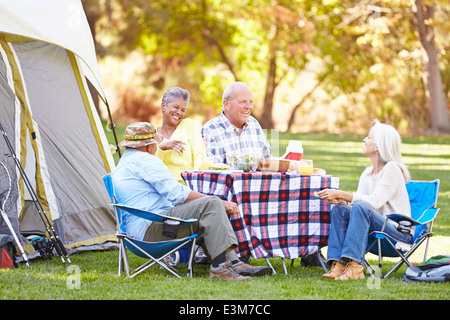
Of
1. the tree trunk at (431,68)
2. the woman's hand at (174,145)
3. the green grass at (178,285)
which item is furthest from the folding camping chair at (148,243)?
the tree trunk at (431,68)

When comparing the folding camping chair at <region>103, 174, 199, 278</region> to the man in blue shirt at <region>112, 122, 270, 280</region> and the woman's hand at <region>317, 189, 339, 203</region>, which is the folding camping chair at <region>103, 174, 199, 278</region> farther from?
the woman's hand at <region>317, 189, 339, 203</region>

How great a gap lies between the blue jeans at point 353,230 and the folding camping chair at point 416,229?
0.23 ft

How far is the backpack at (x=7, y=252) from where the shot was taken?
4543 mm

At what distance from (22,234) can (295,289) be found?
2.48m

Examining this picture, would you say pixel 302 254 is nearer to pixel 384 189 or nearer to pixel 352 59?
pixel 384 189

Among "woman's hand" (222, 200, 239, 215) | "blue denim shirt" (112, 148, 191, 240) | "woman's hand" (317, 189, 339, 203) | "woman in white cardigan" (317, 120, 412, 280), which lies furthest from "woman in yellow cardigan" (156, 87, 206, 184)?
"woman in white cardigan" (317, 120, 412, 280)

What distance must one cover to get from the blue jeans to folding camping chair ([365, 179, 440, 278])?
7 cm

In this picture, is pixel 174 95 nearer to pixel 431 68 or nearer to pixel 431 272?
pixel 431 272

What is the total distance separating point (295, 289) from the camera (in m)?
3.95

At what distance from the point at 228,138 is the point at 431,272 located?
1.68 meters

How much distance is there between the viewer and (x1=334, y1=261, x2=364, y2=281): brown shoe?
4176mm

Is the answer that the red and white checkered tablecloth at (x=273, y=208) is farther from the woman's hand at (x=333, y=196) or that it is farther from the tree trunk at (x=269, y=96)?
A: the tree trunk at (x=269, y=96)
